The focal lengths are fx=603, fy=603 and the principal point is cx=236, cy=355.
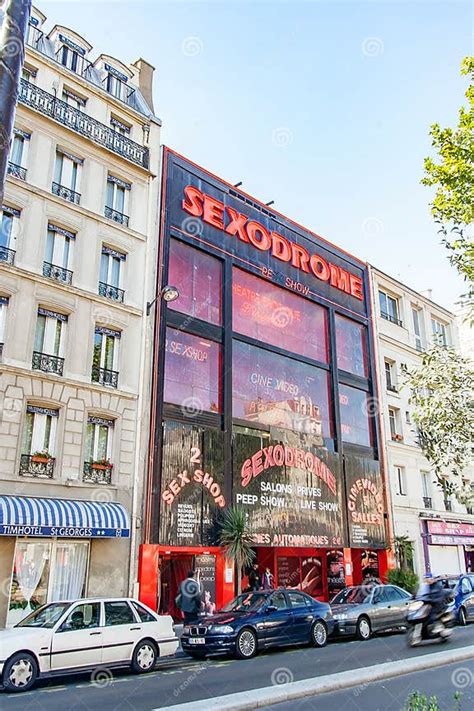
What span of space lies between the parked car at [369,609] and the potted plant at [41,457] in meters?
8.98

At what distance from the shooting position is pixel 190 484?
20234mm

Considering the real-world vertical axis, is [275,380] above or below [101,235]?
below

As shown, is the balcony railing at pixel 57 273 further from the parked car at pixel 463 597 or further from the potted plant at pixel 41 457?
the parked car at pixel 463 597

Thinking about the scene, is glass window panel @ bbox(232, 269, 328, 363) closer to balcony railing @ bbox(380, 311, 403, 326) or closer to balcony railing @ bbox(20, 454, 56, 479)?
balcony railing @ bbox(380, 311, 403, 326)

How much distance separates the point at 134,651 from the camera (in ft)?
38.4

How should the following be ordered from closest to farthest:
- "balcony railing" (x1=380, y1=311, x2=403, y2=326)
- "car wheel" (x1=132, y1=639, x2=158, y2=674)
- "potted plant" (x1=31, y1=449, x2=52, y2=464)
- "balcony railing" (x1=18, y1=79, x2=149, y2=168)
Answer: "car wheel" (x1=132, y1=639, x2=158, y2=674), "potted plant" (x1=31, y1=449, x2=52, y2=464), "balcony railing" (x1=18, y1=79, x2=149, y2=168), "balcony railing" (x1=380, y1=311, x2=403, y2=326)

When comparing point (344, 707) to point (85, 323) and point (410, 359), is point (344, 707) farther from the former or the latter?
point (410, 359)

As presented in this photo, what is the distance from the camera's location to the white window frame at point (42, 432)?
17.2 metres

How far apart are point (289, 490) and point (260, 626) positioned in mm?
10204

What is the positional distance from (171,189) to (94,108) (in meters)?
3.93

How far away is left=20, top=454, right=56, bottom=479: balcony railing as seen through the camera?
16.7 m

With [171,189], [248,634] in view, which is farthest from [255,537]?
[171,189]

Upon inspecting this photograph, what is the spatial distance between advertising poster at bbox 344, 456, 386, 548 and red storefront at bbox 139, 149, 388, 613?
0.08 m

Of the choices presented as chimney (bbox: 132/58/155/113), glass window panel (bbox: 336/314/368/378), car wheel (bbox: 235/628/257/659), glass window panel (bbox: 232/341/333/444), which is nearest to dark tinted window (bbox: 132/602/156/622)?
car wheel (bbox: 235/628/257/659)
